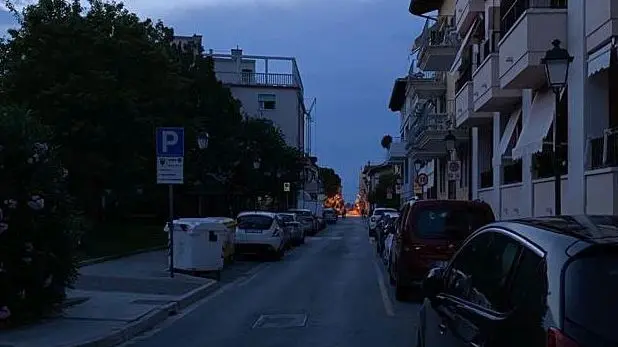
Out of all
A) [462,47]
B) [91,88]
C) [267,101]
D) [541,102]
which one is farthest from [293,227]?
[267,101]

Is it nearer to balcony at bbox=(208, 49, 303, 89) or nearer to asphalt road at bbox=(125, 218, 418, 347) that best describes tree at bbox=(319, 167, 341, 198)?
balcony at bbox=(208, 49, 303, 89)

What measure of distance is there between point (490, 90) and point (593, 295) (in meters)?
20.7

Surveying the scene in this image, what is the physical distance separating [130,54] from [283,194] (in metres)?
30.0

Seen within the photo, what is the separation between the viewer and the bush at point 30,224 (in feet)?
39.6

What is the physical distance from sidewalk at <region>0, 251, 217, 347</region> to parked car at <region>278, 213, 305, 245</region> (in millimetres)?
13416

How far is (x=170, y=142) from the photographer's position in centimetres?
1984

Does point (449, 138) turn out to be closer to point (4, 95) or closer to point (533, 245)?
point (4, 95)

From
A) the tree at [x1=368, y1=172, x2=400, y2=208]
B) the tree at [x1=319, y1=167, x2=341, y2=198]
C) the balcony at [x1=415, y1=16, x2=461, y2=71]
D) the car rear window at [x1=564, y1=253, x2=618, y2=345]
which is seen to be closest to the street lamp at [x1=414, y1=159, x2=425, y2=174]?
the balcony at [x1=415, y1=16, x2=461, y2=71]

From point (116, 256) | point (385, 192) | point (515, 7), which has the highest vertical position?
point (515, 7)

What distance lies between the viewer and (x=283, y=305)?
16125 mm

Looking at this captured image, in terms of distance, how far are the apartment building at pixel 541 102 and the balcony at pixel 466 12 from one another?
4 cm

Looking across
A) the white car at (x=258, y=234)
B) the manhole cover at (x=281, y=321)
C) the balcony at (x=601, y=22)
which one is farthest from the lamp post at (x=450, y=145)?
the manhole cover at (x=281, y=321)

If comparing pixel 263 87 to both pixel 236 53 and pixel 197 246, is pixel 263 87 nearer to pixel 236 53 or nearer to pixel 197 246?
pixel 236 53

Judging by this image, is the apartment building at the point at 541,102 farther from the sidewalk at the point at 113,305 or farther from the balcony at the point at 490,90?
the sidewalk at the point at 113,305
